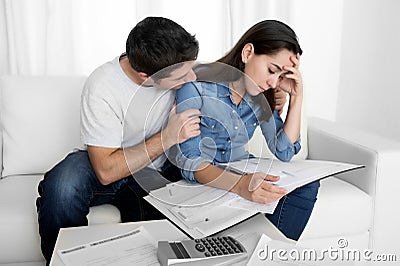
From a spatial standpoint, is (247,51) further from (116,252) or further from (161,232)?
(116,252)

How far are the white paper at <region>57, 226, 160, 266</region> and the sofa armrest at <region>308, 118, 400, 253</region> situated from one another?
910mm

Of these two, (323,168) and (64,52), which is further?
(64,52)

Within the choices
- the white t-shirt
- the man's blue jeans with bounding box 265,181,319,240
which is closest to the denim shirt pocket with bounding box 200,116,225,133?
the white t-shirt

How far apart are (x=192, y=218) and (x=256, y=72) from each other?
424mm

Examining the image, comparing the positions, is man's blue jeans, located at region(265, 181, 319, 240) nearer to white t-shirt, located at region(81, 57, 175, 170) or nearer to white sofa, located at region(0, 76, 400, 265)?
white sofa, located at region(0, 76, 400, 265)

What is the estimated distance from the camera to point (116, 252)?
116cm

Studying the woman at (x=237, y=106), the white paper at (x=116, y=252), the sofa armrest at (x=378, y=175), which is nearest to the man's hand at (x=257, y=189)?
the woman at (x=237, y=106)

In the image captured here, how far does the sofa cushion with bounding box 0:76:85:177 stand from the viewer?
6.38 feet

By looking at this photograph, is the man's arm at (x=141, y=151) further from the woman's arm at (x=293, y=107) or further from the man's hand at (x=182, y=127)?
the woman's arm at (x=293, y=107)

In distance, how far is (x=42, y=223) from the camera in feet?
4.96

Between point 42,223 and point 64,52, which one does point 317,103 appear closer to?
point 64,52

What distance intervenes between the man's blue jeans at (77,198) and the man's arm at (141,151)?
59mm

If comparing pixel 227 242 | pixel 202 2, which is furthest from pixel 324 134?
pixel 227 242

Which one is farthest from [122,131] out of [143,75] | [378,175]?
[378,175]
